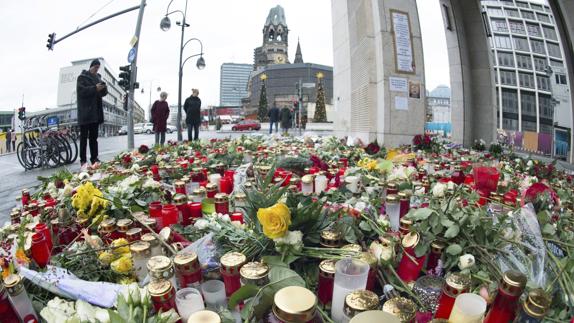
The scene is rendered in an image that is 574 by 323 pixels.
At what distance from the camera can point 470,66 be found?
12352 mm

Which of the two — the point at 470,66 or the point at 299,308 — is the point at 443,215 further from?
the point at 470,66

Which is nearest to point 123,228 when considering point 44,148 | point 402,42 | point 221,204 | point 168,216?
point 168,216

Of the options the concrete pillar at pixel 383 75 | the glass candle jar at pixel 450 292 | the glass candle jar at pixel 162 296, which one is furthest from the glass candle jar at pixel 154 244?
the concrete pillar at pixel 383 75

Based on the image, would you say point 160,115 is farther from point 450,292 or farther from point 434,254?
point 450,292

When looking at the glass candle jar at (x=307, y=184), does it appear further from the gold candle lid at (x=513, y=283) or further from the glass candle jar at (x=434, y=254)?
the gold candle lid at (x=513, y=283)

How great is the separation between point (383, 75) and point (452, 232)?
7.06m

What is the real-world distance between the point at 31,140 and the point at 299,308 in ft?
32.8

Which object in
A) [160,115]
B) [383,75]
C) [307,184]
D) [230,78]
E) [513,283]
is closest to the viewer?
[513,283]

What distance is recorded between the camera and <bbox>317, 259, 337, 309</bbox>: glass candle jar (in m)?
0.90

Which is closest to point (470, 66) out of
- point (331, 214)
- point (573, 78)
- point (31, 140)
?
point (573, 78)

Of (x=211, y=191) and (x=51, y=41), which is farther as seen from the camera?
(x=51, y=41)

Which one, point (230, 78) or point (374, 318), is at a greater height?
point (230, 78)

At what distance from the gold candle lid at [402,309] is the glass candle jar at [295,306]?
0.61 ft

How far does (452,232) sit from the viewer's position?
3.67 ft
